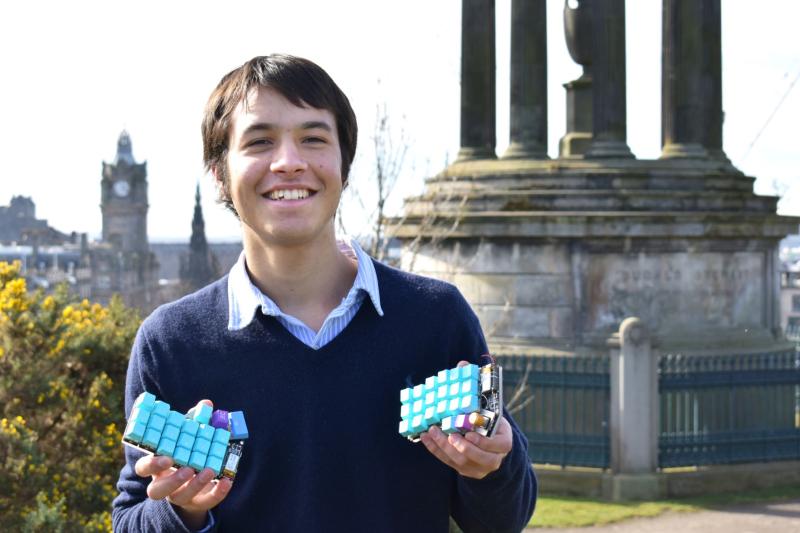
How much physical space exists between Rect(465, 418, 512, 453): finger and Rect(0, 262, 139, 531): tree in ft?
17.3

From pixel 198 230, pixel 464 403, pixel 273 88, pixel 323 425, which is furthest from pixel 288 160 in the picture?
pixel 198 230

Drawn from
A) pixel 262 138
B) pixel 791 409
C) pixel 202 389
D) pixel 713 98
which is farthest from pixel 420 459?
pixel 713 98

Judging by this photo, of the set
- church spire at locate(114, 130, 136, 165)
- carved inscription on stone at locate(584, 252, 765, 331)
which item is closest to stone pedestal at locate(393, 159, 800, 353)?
carved inscription on stone at locate(584, 252, 765, 331)

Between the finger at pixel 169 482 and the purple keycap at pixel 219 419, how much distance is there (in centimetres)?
13

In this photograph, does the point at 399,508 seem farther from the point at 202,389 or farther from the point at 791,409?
→ the point at 791,409

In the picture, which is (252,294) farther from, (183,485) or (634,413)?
(634,413)

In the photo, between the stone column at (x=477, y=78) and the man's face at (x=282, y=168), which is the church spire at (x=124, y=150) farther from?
the man's face at (x=282, y=168)

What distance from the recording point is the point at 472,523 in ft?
11.4

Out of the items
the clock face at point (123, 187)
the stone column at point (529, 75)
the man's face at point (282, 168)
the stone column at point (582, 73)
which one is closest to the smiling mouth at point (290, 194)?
the man's face at point (282, 168)

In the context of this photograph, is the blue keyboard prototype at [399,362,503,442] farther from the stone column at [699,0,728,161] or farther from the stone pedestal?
the stone column at [699,0,728,161]

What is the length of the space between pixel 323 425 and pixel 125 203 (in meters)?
168

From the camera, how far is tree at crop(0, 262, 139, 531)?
8.18m

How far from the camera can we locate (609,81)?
20.6 meters

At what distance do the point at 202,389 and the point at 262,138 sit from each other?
65 cm
